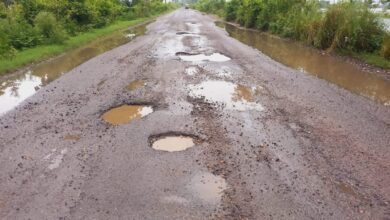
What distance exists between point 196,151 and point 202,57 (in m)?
7.99

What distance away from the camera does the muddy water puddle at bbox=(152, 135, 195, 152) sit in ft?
19.4

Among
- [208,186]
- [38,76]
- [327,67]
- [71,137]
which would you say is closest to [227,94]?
[71,137]

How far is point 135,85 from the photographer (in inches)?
378

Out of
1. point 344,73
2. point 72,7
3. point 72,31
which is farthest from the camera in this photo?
point 72,7

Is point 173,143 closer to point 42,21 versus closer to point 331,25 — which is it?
point 331,25

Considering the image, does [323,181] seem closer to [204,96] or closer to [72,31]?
[204,96]

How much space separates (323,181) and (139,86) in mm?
5755

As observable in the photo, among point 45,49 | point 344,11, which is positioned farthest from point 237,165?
point 45,49

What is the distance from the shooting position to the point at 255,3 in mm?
25375

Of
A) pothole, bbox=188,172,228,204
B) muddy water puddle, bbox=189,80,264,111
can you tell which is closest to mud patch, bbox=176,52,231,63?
muddy water puddle, bbox=189,80,264,111

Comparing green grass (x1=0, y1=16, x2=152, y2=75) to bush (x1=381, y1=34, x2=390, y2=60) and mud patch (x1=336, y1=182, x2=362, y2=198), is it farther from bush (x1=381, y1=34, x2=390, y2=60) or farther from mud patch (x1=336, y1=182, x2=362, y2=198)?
bush (x1=381, y1=34, x2=390, y2=60)

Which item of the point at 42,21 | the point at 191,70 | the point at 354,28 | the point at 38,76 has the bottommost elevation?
the point at 38,76

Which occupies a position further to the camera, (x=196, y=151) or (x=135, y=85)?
(x=135, y=85)

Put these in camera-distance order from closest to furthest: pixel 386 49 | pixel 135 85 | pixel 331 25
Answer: pixel 135 85, pixel 386 49, pixel 331 25
